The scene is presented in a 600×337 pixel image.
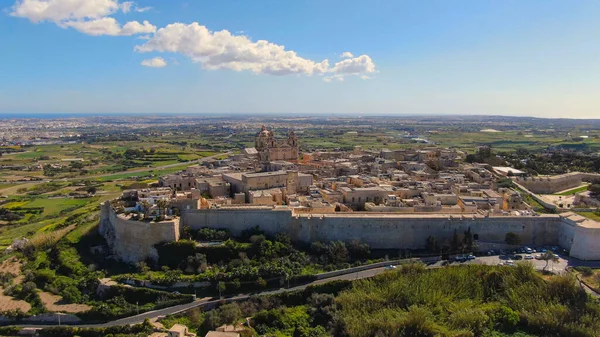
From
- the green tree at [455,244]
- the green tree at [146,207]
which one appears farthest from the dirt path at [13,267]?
the green tree at [455,244]

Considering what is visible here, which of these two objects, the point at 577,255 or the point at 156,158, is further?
the point at 156,158

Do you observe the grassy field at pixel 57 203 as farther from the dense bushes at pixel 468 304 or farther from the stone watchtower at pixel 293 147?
the dense bushes at pixel 468 304

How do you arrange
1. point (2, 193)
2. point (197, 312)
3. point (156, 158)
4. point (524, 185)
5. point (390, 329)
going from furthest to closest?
1. point (156, 158)
2. point (2, 193)
3. point (524, 185)
4. point (197, 312)
5. point (390, 329)

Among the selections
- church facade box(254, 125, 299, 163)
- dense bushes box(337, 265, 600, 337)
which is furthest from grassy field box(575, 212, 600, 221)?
church facade box(254, 125, 299, 163)

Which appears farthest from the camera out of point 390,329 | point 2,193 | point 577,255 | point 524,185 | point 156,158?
point 156,158

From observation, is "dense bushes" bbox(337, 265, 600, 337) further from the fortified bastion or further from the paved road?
the fortified bastion

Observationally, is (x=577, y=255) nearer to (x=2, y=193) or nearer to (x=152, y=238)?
(x=152, y=238)

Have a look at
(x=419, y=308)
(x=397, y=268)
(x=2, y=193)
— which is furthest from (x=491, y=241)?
(x=2, y=193)

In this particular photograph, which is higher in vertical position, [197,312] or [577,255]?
[577,255]
